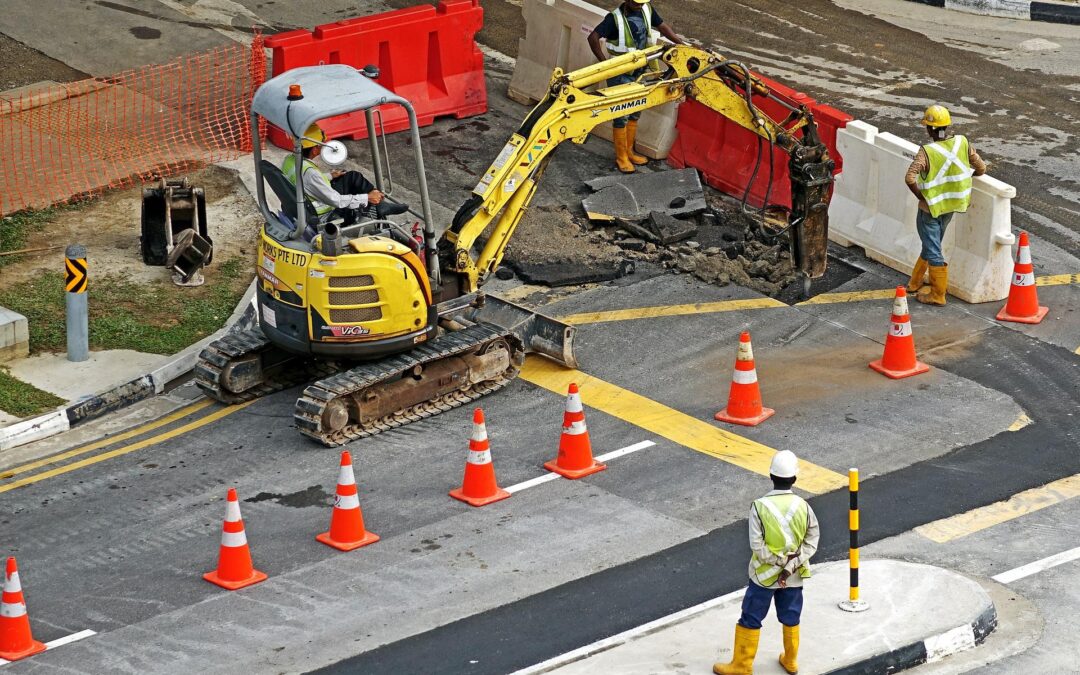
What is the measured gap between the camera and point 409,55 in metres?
20.4

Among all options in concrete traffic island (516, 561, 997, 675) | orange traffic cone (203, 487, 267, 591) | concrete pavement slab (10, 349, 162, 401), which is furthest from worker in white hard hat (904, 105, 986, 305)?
orange traffic cone (203, 487, 267, 591)

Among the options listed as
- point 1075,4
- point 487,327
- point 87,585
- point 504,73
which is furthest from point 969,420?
point 1075,4

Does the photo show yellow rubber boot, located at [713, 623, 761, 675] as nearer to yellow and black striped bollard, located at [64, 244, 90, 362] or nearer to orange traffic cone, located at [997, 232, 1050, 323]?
orange traffic cone, located at [997, 232, 1050, 323]

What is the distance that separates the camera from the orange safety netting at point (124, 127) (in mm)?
18984

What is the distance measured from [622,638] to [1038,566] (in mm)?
3004

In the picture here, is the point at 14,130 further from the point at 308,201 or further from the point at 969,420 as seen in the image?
the point at 969,420

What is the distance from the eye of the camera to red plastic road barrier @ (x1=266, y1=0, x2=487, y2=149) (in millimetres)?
19672

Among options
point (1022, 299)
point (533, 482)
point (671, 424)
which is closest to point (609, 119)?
point (671, 424)

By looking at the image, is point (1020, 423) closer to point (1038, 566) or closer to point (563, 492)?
point (1038, 566)

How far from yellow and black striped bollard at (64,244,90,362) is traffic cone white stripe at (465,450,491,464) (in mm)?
4361

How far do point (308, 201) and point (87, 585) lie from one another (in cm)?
366

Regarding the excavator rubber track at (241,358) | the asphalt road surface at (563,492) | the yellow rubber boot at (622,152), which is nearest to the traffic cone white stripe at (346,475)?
the asphalt road surface at (563,492)

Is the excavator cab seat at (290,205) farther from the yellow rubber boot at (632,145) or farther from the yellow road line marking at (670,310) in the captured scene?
the yellow rubber boot at (632,145)

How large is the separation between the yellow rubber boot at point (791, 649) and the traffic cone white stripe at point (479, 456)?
317cm
